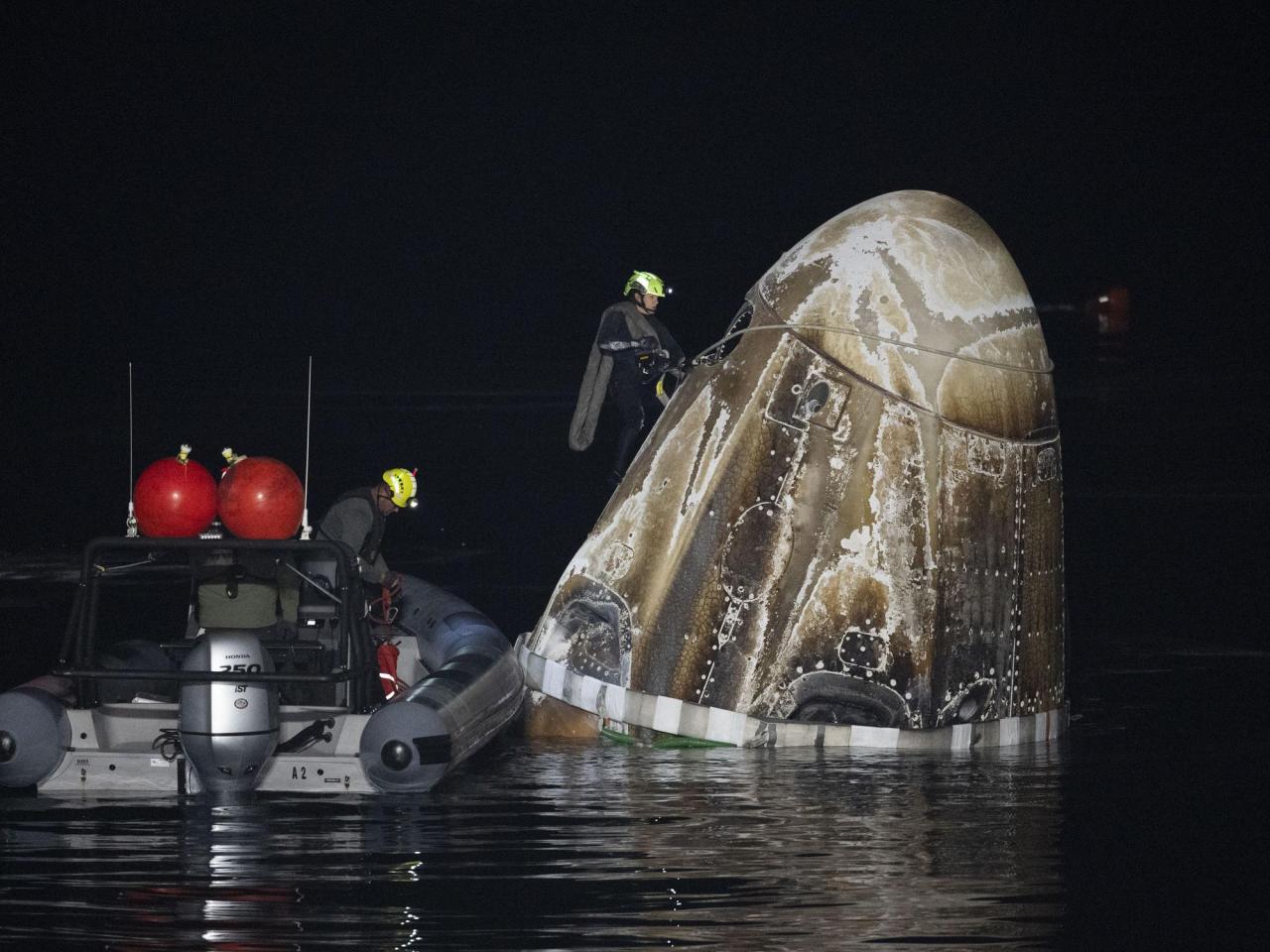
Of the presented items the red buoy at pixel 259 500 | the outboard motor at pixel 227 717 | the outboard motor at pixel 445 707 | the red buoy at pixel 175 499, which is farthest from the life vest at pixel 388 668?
the outboard motor at pixel 227 717

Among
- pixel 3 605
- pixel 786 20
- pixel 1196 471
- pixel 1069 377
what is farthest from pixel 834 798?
pixel 786 20

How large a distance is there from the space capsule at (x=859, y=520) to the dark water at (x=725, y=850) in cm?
33

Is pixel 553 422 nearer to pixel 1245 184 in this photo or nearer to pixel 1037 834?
pixel 1037 834

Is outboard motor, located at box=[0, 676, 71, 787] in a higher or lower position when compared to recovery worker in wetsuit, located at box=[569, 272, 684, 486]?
lower

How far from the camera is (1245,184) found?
71.9 metres

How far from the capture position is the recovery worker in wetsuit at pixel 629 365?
538 inches

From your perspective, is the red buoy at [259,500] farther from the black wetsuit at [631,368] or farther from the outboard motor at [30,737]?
the black wetsuit at [631,368]

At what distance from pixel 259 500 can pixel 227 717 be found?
1.20 m

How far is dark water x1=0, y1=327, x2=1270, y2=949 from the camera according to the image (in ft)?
27.8

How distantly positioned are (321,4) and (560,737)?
76089 mm

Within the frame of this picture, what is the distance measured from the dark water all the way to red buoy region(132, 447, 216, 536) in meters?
1.35

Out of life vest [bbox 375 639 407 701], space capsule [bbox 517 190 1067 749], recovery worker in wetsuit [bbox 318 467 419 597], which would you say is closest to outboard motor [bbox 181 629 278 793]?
recovery worker in wetsuit [bbox 318 467 419 597]

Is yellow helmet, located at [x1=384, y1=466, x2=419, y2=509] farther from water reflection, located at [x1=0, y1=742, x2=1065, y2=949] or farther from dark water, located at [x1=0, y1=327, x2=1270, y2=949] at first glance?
water reflection, located at [x1=0, y1=742, x2=1065, y2=949]

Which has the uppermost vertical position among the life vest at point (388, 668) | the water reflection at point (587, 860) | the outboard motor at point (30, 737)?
the life vest at point (388, 668)
